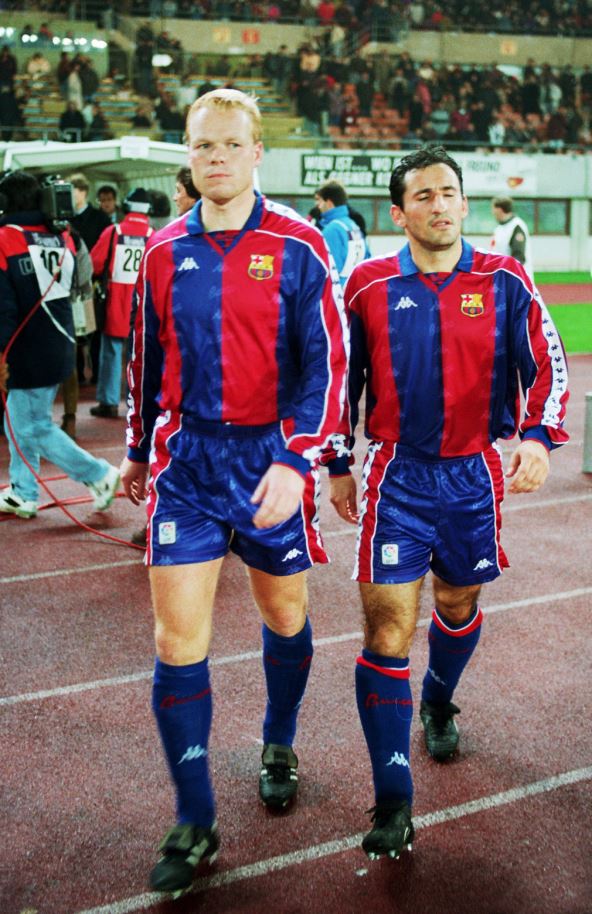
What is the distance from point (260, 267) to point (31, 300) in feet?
13.3

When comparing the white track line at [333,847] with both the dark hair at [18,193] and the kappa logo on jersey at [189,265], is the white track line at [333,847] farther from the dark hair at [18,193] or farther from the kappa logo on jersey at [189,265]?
the dark hair at [18,193]

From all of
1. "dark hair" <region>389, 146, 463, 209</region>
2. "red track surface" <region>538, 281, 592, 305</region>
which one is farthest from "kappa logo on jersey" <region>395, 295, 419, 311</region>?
"red track surface" <region>538, 281, 592, 305</region>

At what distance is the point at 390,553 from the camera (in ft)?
10.3

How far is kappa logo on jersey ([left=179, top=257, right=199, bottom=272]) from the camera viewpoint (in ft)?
9.41

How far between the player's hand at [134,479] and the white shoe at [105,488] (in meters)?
3.50

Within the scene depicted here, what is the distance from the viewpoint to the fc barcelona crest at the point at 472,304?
125 inches

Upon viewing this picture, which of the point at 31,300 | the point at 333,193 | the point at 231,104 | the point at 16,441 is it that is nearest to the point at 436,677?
the point at 231,104

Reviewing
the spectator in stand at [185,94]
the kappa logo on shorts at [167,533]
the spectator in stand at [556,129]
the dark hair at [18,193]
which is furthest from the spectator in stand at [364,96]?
the kappa logo on shorts at [167,533]

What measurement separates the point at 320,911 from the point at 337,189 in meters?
8.39

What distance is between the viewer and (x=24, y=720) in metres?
3.96

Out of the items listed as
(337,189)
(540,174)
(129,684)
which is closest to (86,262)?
(337,189)

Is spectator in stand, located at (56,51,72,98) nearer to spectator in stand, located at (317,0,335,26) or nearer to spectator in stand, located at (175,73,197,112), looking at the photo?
spectator in stand, located at (175,73,197,112)

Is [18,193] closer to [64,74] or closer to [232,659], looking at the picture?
[232,659]

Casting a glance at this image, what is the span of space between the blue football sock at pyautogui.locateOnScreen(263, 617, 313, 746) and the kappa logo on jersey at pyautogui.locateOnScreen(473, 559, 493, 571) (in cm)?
58
